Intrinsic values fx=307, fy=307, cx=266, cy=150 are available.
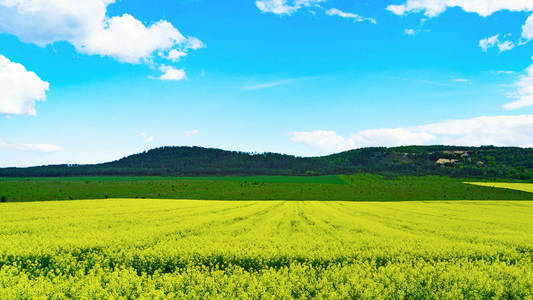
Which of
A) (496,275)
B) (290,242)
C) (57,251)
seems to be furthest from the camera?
(290,242)

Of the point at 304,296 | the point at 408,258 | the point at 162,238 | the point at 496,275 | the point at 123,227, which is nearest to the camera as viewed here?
the point at 304,296

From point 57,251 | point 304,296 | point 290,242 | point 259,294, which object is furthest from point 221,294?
point 57,251

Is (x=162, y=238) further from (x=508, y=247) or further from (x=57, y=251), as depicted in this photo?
(x=508, y=247)

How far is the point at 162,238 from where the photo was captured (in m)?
16.9

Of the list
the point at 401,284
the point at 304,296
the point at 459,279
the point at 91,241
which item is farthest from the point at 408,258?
the point at 91,241

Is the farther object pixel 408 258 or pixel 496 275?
pixel 408 258

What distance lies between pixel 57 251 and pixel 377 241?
47.4 feet

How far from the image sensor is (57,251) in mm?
13125

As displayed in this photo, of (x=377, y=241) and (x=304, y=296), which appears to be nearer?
(x=304, y=296)

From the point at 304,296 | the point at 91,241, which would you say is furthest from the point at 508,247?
the point at 91,241

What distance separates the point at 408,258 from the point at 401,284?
3.66 meters

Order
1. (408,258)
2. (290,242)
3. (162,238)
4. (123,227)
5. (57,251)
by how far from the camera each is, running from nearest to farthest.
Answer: (408,258)
(57,251)
(290,242)
(162,238)
(123,227)

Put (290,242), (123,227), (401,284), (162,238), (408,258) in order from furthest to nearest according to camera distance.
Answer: (123,227), (162,238), (290,242), (408,258), (401,284)

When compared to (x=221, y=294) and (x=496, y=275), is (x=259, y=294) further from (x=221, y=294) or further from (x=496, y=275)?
(x=496, y=275)
